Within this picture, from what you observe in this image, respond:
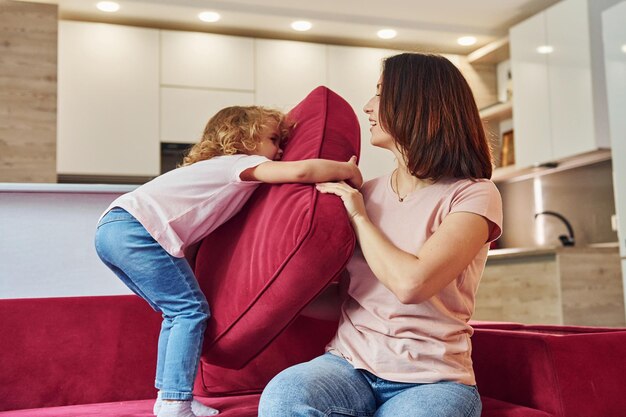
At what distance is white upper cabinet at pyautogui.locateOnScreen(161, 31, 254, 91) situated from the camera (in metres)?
5.13

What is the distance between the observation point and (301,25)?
5.25 meters

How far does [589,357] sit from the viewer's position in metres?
1.41

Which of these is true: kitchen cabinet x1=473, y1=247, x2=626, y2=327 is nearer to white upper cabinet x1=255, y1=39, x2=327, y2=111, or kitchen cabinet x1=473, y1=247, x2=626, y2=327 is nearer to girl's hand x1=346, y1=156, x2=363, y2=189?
white upper cabinet x1=255, y1=39, x2=327, y2=111

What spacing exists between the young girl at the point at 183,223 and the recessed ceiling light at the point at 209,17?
3427 millimetres

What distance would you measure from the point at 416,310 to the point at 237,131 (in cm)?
66

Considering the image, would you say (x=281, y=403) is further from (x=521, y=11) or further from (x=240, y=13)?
(x=521, y=11)

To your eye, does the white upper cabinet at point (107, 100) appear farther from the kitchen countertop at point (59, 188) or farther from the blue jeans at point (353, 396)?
the blue jeans at point (353, 396)

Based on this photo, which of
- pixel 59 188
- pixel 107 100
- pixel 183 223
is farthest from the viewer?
pixel 107 100

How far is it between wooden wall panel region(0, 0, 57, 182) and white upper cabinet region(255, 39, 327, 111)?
1.38m

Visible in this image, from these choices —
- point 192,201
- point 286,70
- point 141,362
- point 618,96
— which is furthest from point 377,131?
point 286,70

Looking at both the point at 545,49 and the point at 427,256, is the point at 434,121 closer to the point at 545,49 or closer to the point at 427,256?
the point at 427,256

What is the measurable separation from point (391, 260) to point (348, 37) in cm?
445

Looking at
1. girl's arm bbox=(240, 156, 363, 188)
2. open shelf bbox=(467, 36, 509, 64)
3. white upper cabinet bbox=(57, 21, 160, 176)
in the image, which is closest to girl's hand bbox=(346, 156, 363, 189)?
girl's arm bbox=(240, 156, 363, 188)

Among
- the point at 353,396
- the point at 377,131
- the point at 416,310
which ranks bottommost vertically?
the point at 353,396
